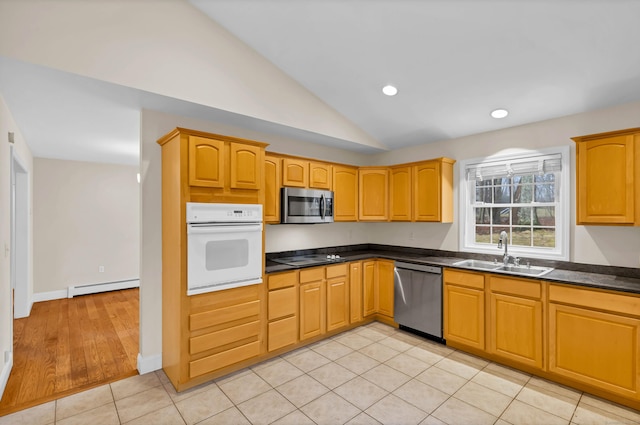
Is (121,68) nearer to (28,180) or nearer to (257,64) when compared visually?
(257,64)

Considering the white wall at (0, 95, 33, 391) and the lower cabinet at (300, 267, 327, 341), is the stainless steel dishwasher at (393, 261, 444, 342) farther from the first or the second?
the white wall at (0, 95, 33, 391)

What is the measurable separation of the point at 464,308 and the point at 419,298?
535mm

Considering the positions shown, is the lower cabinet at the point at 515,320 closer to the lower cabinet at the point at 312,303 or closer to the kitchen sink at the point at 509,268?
the kitchen sink at the point at 509,268

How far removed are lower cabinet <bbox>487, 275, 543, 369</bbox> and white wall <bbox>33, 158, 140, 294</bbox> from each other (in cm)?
618

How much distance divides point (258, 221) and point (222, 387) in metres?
1.49

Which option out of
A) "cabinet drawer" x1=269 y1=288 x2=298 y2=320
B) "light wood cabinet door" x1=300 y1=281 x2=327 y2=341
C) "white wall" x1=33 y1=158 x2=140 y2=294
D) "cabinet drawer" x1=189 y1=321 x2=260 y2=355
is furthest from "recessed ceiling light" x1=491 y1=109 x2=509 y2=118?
"white wall" x1=33 y1=158 x2=140 y2=294

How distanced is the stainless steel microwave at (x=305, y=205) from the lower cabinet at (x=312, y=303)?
0.63 m

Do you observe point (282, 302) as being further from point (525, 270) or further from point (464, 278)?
point (525, 270)

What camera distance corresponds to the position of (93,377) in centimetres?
289

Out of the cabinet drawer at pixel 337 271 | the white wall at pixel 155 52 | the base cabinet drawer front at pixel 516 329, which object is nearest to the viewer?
the white wall at pixel 155 52

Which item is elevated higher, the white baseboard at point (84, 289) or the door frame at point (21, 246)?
the door frame at point (21, 246)

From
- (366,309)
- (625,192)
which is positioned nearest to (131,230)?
(366,309)

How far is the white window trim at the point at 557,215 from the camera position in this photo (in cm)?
326

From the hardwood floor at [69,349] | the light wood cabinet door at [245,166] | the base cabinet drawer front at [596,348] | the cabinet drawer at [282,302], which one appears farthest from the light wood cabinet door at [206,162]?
the base cabinet drawer front at [596,348]
